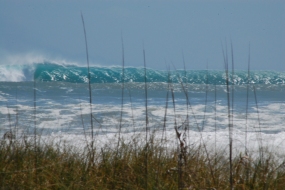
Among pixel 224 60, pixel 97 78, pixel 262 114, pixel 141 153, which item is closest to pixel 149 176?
pixel 141 153

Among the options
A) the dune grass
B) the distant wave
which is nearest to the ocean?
the dune grass

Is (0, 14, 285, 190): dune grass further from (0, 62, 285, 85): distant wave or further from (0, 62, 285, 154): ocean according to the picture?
(0, 62, 285, 85): distant wave

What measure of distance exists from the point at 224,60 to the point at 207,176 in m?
0.72

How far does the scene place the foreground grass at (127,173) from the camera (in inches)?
96.2

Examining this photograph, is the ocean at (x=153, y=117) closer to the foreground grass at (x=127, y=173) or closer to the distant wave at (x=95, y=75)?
the foreground grass at (x=127, y=173)

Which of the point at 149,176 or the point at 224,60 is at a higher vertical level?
the point at 224,60

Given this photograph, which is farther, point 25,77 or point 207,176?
point 25,77

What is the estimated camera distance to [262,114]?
26.3 ft

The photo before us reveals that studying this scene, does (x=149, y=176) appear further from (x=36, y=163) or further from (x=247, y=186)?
(x=36, y=163)

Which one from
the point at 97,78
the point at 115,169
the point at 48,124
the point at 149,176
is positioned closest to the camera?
the point at 149,176

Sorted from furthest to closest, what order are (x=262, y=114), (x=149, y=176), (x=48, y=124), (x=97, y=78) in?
(x=97, y=78) < (x=262, y=114) < (x=48, y=124) < (x=149, y=176)

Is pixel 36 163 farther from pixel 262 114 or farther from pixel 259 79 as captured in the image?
pixel 259 79

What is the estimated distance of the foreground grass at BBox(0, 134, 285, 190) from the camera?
2.44 m

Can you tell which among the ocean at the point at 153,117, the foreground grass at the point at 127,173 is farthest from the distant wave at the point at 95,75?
the foreground grass at the point at 127,173
